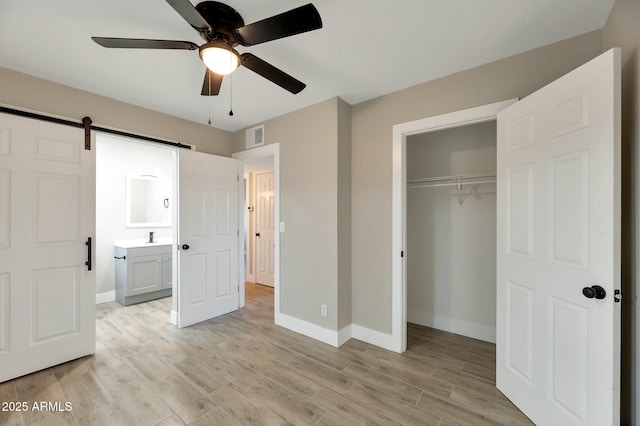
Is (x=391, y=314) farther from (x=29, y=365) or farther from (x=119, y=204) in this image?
(x=119, y=204)

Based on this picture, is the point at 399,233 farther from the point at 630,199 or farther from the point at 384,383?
the point at 630,199

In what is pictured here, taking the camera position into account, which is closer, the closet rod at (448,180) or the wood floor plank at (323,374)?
the wood floor plank at (323,374)

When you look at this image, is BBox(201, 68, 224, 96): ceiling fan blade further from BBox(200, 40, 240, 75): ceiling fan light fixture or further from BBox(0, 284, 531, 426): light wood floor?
BBox(0, 284, 531, 426): light wood floor

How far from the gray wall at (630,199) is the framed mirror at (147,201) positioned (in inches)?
209

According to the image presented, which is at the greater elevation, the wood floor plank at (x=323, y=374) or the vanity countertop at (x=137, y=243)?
the vanity countertop at (x=137, y=243)

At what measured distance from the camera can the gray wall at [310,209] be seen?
108 inches

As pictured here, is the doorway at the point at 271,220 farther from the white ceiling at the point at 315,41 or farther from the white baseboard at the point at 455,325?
the white baseboard at the point at 455,325

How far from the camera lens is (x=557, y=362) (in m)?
1.52

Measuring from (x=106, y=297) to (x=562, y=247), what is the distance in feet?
17.6

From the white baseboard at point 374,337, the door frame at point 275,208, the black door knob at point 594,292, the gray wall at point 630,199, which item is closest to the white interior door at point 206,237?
the door frame at point 275,208

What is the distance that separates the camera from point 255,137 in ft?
11.4

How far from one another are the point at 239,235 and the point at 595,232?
3488 millimetres

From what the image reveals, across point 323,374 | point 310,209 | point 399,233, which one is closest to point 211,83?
point 310,209

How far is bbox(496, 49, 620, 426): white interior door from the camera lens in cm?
129
